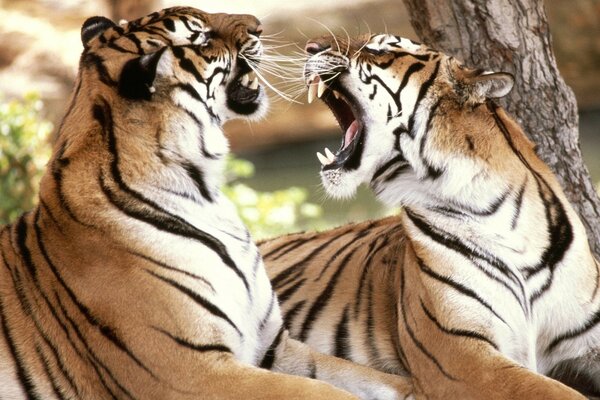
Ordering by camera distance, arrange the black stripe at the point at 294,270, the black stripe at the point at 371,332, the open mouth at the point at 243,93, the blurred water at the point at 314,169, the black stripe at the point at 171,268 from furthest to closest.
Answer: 1. the blurred water at the point at 314,169
2. the black stripe at the point at 294,270
3. the black stripe at the point at 371,332
4. the open mouth at the point at 243,93
5. the black stripe at the point at 171,268

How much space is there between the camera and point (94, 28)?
11.8 feet

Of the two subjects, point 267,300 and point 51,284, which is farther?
point 267,300

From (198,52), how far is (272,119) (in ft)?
25.3

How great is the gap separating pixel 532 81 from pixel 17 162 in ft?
11.8

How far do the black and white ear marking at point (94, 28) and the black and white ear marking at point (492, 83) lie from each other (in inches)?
48.8

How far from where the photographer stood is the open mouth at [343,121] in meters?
3.53

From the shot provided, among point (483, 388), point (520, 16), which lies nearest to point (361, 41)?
point (520, 16)

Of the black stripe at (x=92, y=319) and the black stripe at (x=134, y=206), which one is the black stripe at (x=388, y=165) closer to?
the black stripe at (x=134, y=206)

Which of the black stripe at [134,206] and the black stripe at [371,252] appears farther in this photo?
the black stripe at [371,252]

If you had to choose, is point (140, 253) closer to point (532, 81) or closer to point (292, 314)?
point (292, 314)

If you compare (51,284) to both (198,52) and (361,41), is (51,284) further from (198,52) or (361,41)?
(361,41)

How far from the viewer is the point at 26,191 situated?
6.59 m

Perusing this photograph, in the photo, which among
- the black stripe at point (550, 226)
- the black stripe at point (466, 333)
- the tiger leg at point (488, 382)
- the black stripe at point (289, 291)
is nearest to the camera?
the tiger leg at point (488, 382)

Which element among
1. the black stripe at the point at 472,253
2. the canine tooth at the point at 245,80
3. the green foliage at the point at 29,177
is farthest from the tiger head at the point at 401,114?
the green foliage at the point at 29,177
